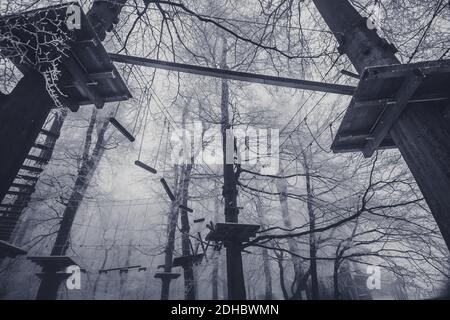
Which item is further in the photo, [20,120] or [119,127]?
[119,127]

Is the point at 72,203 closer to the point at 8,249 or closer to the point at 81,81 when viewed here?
the point at 8,249

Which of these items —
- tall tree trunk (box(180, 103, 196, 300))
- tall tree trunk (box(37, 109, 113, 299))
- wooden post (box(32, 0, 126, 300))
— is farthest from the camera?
tall tree trunk (box(180, 103, 196, 300))

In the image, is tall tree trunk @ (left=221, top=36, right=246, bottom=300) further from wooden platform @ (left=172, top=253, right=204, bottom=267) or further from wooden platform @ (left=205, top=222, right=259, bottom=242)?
wooden platform @ (left=172, top=253, right=204, bottom=267)

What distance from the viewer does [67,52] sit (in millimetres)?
3436

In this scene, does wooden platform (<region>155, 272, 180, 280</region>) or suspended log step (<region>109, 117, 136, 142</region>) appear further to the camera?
wooden platform (<region>155, 272, 180, 280</region>)

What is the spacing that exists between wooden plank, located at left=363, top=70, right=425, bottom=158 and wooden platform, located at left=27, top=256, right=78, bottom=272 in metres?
10.2

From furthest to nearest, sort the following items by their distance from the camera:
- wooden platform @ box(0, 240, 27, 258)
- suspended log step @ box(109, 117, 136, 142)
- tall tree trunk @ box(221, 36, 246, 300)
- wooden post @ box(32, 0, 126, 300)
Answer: wooden platform @ box(0, 240, 27, 258) < tall tree trunk @ box(221, 36, 246, 300) < suspended log step @ box(109, 117, 136, 142) < wooden post @ box(32, 0, 126, 300)

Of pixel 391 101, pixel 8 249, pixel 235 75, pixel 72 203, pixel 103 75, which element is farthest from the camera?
pixel 72 203

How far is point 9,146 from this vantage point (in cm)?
306

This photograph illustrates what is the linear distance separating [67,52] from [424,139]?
424 centimetres

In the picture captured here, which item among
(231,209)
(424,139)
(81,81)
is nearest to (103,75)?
(81,81)

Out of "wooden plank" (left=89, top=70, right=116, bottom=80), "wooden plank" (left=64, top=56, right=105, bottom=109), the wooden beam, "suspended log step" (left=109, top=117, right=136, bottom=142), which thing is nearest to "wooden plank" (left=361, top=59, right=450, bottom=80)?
the wooden beam

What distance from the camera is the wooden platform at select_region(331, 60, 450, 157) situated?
2.76 meters

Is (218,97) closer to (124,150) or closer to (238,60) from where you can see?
(238,60)
